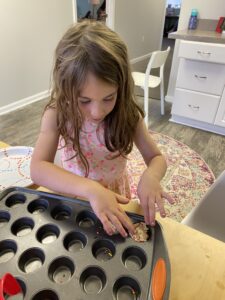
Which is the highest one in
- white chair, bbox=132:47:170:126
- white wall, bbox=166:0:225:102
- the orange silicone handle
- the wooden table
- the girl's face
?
white wall, bbox=166:0:225:102

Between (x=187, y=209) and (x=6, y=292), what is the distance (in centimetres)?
116

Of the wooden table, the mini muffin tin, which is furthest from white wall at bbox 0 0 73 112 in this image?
the wooden table

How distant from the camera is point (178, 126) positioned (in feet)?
7.06

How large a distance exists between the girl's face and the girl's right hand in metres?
0.18

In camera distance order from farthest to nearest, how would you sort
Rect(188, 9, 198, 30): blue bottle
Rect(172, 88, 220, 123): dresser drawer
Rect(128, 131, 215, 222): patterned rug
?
Rect(188, 9, 198, 30): blue bottle, Rect(172, 88, 220, 123): dresser drawer, Rect(128, 131, 215, 222): patterned rug

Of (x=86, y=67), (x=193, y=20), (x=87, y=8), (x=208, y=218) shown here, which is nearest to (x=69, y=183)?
(x=86, y=67)

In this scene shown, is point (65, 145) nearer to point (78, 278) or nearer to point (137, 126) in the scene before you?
point (137, 126)

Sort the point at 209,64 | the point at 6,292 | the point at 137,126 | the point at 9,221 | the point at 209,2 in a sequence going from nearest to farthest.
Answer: the point at 6,292, the point at 9,221, the point at 137,126, the point at 209,64, the point at 209,2

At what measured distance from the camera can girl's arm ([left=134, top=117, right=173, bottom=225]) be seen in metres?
0.45

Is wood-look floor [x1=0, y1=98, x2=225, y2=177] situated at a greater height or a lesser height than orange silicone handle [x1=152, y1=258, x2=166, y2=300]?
lesser

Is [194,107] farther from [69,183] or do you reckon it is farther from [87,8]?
[87,8]

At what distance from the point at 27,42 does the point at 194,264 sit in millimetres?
2401

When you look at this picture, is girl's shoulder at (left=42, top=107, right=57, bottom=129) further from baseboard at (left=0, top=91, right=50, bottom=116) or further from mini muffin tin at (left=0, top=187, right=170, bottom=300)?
baseboard at (left=0, top=91, right=50, bottom=116)

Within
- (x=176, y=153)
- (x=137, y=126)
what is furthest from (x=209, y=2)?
(x=137, y=126)
